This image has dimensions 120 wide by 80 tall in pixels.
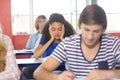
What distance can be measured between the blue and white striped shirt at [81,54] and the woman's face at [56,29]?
1415 mm

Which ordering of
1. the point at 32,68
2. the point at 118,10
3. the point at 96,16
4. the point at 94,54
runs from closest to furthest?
1. the point at 96,16
2. the point at 94,54
3. the point at 32,68
4. the point at 118,10

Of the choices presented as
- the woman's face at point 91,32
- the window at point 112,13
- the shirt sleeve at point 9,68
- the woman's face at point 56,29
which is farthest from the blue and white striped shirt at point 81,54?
the window at point 112,13

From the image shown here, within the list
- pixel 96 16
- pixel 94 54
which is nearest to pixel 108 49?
pixel 94 54

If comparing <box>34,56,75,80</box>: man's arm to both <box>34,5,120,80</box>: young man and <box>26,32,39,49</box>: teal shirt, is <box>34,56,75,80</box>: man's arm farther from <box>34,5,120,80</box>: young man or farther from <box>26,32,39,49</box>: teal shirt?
<box>26,32,39,49</box>: teal shirt

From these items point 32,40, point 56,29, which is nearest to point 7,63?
point 56,29

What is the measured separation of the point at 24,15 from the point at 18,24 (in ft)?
0.94

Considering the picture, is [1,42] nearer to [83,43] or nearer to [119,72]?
[83,43]

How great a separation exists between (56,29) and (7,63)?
1.83m

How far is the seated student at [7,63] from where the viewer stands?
1.78 meters

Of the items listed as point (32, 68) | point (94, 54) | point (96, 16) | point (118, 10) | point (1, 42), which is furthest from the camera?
point (118, 10)

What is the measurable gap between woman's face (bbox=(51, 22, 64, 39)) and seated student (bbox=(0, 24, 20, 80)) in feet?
5.59

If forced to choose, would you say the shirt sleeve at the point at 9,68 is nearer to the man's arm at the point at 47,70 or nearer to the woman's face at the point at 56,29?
the man's arm at the point at 47,70

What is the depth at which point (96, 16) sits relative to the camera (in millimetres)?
1938

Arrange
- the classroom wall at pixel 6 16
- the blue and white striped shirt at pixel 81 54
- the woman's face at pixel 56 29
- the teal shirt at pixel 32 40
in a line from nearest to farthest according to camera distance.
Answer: the blue and white striped shirt at pixel 81 54 < the woman's face at pixel 56 29 < the teal shirt at pixel 32 40 < the classroom wall at pixel 6 16
